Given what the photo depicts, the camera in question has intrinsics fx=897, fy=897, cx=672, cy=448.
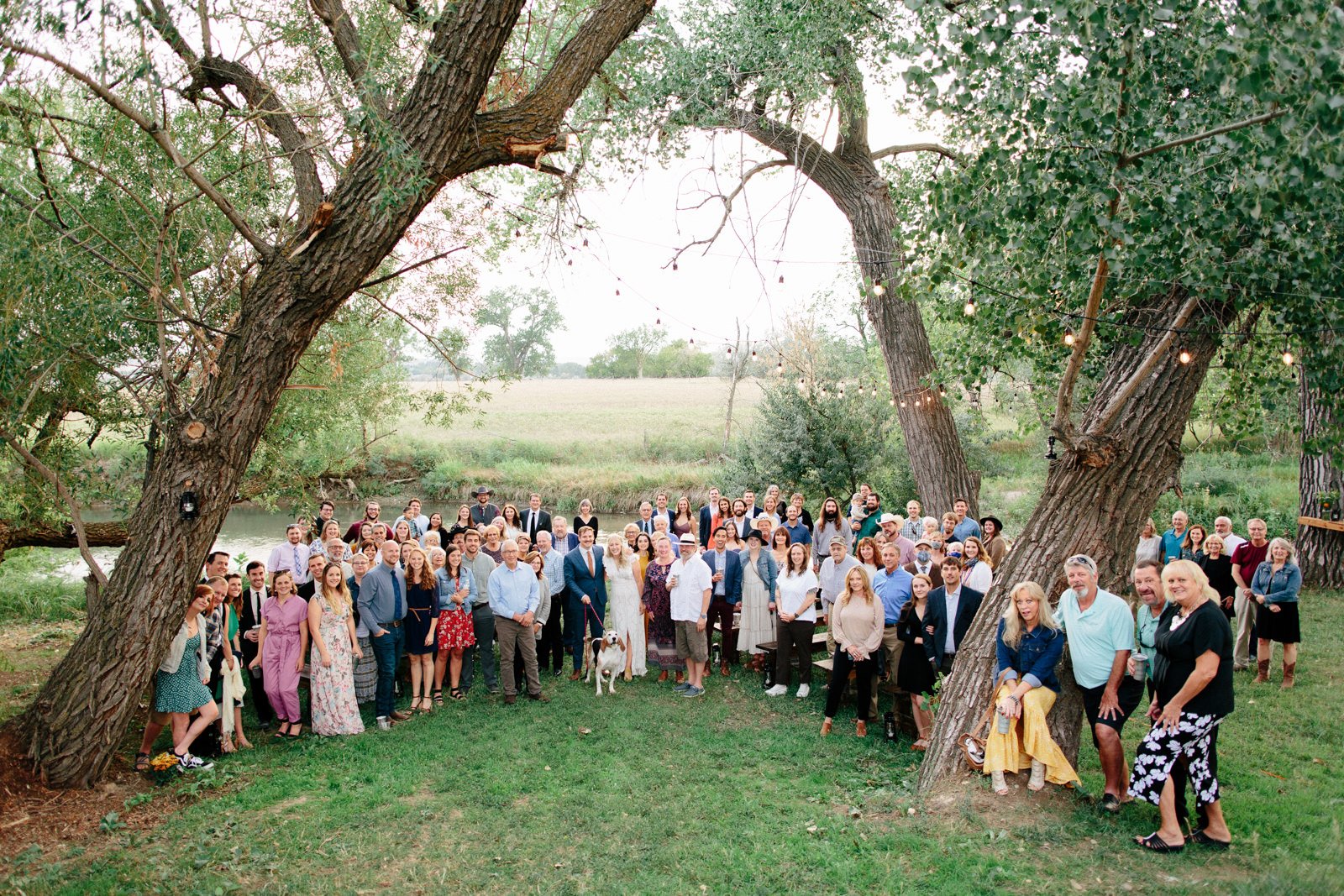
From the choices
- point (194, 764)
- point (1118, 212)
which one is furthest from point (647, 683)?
point (1118, 212)

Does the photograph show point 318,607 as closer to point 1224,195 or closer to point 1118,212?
point 1118,212

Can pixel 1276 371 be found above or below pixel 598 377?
below

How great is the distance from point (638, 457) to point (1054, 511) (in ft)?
84.5

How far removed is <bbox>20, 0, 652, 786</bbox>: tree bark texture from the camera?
19.9 feet

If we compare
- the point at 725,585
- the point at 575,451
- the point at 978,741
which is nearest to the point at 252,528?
the point at 575,451

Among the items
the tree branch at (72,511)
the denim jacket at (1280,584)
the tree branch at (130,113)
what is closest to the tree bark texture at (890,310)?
the denim jacket at (1280,584)

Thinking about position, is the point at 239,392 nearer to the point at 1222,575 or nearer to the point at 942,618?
the point at 942,618

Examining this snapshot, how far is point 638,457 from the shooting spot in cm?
3192

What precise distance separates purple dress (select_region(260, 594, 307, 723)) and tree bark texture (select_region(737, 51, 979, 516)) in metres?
7.46

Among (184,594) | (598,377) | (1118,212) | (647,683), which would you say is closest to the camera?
(1118,212)

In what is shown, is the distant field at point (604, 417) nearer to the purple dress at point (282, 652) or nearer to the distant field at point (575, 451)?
the distant field at point (575, 451)

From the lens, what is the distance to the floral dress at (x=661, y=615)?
30.3 feet

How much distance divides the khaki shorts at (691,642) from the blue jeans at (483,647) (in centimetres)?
188

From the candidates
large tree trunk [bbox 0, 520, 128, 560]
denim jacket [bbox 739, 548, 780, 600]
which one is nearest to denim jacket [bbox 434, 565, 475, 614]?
denim jacket [bbox 739, 548, 780, 600]
